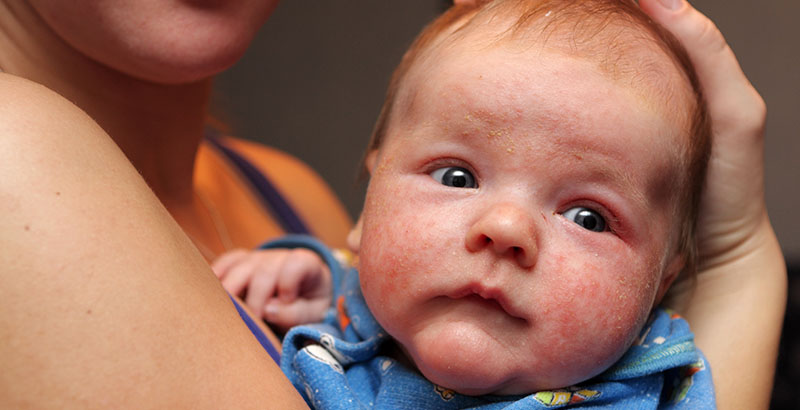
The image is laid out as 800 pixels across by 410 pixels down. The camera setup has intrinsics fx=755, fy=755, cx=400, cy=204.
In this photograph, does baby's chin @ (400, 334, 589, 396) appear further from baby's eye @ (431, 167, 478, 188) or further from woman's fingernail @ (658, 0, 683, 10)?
woman's fingernail @ (658, 0, 683, 10)

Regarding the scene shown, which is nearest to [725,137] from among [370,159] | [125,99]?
[370,159]

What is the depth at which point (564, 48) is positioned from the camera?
874 millimetres

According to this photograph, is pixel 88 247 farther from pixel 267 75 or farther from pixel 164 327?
pixel 267 75

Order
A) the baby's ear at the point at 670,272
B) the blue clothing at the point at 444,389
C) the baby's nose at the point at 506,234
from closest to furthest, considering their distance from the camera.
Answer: the baby's nose at the point at 506,234
the blue clothing at the point at 444,389
the baby's ear at the point at 670,272

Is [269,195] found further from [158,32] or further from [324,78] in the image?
[324,78]

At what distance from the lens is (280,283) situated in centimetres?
114

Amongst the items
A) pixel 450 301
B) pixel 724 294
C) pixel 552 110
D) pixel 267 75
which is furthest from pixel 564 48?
pixel 267 75

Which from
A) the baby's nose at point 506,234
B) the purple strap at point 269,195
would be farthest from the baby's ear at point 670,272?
the purple strap at point 269,195

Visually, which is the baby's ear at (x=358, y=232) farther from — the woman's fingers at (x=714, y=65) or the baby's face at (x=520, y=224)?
the woman's fingers at (x=714, y=65)

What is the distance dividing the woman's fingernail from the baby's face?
0.18 metres

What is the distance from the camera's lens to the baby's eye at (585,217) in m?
0.85

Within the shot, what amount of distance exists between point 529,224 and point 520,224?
2 cm

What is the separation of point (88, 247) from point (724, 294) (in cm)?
83

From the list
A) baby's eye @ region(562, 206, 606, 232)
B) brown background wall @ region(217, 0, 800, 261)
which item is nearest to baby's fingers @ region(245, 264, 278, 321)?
baby's eye @ region(562, 206, 606, 232)
